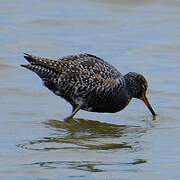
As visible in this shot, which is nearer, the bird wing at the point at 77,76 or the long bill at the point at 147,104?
the bird wing at the point at 77,76

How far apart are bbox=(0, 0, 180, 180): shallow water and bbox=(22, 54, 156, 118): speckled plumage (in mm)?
220

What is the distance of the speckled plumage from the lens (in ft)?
36.0

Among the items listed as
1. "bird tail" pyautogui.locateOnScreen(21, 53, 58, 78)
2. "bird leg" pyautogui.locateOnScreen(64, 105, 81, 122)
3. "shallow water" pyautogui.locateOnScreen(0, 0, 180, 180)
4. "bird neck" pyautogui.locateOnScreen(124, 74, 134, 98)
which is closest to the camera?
"shallow water" pyautogui.locateOnScreen(0, 0, 180, 180)

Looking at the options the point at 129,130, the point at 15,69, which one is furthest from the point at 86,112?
the point at 15,69

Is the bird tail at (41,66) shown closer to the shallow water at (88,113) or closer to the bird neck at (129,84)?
the shallow water at (88,113)

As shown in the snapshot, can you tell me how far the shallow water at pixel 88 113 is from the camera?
9.09m

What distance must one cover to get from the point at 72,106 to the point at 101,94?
453 millimetres

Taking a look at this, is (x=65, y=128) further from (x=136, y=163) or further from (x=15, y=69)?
(x=15, y=69)

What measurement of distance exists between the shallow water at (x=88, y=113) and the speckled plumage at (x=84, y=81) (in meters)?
0.22

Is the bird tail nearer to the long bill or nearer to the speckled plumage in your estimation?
the speckled plumage

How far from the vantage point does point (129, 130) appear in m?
10.8

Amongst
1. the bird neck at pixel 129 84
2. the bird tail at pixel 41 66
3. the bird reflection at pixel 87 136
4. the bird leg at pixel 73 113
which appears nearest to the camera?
the bird reflection at pixel 87 136

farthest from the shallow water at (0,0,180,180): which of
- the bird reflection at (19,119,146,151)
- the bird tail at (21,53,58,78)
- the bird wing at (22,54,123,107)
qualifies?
the bird tail at (21,53,58,78)

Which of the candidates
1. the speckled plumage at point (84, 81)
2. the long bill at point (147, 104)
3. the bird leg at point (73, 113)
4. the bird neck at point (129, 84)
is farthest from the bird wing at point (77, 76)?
Answer: the long bill at point (147, 104)
